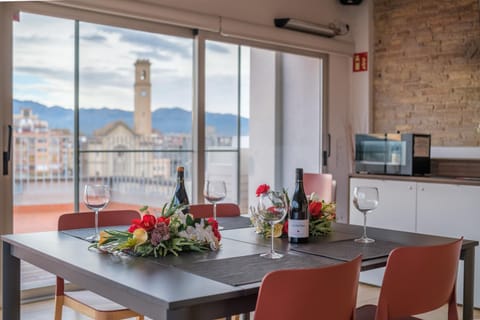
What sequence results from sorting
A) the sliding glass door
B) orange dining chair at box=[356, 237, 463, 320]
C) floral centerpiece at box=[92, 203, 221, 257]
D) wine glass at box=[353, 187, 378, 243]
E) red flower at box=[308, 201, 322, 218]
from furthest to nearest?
the sliding glass door → red flower at box=[308, 201, 322, 218] → wine glass at box=[353, 187, 378, 243] → floral centerpiece at box=[92, 203, 221, 257] → orange dining chair at box=[356, 237, 463, 320]

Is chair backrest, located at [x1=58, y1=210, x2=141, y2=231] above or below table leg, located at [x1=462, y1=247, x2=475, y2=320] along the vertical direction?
above

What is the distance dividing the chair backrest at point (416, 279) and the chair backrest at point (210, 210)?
130 cm

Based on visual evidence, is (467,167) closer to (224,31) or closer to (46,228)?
(224,31)

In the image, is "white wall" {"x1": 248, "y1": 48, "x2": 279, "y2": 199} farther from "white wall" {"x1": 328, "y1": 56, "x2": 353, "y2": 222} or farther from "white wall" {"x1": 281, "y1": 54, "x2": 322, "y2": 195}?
"white wall" {"x1": 328, "y1": 56, "x2": 353, "y2": 222}

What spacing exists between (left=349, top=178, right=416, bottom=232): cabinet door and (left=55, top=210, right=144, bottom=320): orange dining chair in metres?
2.19

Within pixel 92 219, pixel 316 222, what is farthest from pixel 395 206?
pixel 92 219

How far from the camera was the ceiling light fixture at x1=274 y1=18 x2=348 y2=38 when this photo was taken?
4832 mm

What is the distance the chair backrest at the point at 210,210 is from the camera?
114 inches

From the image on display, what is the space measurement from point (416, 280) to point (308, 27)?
11.6 ft

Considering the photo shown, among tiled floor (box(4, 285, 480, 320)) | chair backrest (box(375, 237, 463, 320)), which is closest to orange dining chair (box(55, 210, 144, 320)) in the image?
chair backrest (box(375, 237, 463, 320))

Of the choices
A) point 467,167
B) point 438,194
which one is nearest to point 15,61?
point 438,194

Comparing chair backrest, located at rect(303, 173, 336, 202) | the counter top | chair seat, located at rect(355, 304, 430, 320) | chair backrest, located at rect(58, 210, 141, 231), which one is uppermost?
the counter top

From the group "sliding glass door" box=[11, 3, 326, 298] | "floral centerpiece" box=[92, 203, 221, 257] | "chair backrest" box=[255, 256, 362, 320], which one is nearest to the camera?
"chair backrest" box=[255, 256, 362, 320]

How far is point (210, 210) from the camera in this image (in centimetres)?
295
